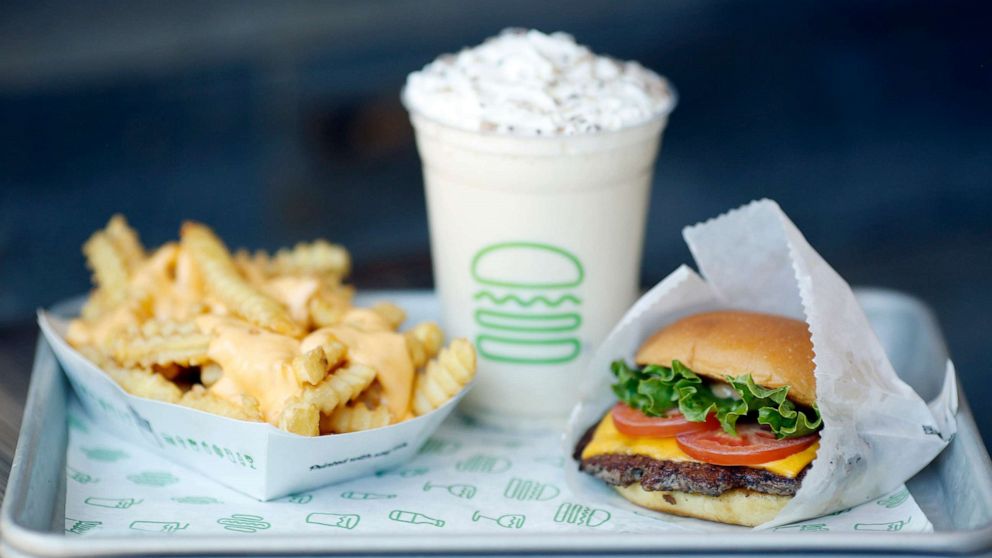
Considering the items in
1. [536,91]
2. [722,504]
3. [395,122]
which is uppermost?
[536,91]

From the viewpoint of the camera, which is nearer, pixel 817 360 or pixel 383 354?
pixel 817 360

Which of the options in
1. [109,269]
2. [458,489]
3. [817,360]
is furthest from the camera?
[109,269]

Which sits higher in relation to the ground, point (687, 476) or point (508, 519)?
point (687, 476)

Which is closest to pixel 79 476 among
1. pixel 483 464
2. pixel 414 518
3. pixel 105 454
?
pixel 105 454

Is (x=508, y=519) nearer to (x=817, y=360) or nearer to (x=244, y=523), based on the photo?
(x=244, y=523)

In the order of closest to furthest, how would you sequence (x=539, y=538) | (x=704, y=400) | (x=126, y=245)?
(x=539, y=538), (x=704, y=400), (x=126, y=245)

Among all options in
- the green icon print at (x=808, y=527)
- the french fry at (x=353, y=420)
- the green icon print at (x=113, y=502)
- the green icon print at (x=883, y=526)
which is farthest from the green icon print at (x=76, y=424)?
the green icon print at (x=883, y=526)

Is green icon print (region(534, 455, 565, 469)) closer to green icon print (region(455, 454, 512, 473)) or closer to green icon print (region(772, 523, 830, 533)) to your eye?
green icon print (region(455, 454, 512, 473))
